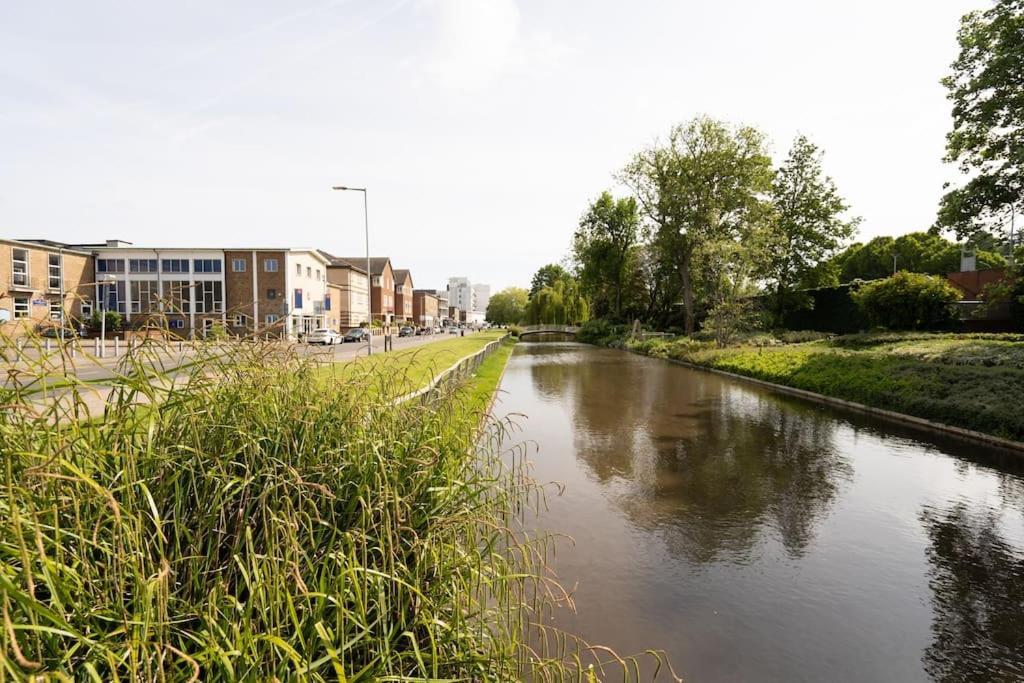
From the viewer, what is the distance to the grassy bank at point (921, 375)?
37.9ft

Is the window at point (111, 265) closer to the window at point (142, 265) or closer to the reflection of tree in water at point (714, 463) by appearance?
the window at point (142, 265)

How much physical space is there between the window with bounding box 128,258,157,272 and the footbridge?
3941cm

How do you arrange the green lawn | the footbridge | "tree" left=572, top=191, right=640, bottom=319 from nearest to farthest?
the green lawn, "tree" left=572, top=191, right=640, bottom=319, the footbridge

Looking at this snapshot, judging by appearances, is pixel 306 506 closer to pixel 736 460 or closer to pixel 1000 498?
pixel 736 460

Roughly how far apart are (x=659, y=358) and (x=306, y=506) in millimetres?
31473

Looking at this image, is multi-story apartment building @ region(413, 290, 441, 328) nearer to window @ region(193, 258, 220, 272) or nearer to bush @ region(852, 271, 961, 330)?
window @ region(193, 258, 220, 272)

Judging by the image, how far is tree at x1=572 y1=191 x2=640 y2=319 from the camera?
56062 mm

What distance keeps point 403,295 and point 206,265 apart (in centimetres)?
4358

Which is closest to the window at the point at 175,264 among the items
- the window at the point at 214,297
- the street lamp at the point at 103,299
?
the window at the point at 214,297

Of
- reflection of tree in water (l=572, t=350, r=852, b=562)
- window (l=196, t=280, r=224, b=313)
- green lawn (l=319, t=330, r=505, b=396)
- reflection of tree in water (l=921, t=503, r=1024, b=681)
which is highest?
window (l=196, t=280, r=224, b=313)

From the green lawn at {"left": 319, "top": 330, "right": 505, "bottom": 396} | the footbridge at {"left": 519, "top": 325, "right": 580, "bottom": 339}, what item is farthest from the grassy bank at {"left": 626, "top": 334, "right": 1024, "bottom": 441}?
the footbridge at {"left": 519, "top": 325, "right": 580, "bottom": 339}

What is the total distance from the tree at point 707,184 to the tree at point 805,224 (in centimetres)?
385

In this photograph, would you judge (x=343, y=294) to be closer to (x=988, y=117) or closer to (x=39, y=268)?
(x=39, y=268)

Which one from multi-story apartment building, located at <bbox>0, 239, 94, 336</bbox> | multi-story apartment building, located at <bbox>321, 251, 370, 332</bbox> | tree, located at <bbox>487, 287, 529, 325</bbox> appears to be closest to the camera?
multi-story apartment building, located at <bbox>0, 239, 94, 336</bbox>
